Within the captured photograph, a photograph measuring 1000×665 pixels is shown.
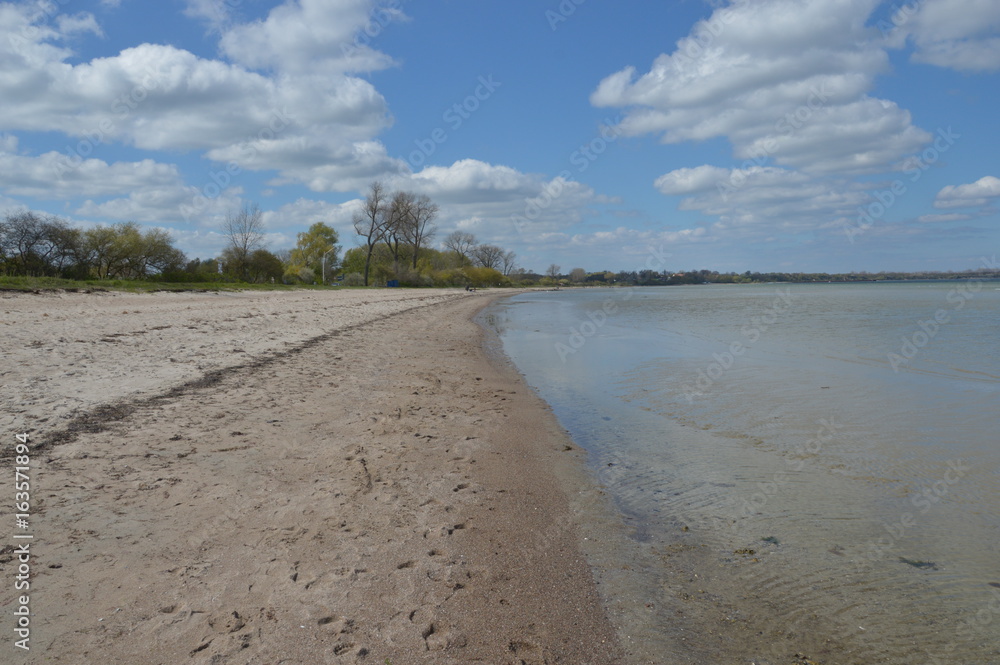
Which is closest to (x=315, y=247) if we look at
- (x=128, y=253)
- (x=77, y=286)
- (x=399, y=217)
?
(x=399, y=217)

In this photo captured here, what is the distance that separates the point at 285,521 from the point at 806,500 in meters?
4.41

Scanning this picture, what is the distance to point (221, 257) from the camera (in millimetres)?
47281

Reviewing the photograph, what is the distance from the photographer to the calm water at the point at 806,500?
3145mm

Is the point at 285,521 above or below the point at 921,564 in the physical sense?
above

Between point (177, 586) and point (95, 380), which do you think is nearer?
point (177, 586)

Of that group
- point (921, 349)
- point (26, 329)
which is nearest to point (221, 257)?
point (26, 329)

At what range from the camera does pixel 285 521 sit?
405cm

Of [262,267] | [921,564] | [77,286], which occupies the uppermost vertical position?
[262,267]

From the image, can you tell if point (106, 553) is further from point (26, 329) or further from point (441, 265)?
point (441, 265)

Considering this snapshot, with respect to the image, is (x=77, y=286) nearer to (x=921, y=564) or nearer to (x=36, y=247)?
(x=36, y=247)

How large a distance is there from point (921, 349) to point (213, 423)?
17047 millimetres

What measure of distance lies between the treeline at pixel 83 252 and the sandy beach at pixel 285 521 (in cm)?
2338

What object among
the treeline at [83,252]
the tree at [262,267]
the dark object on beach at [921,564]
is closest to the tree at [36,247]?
the treeline at [83,252]

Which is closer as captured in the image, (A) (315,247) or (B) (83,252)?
(B) (83,252)
